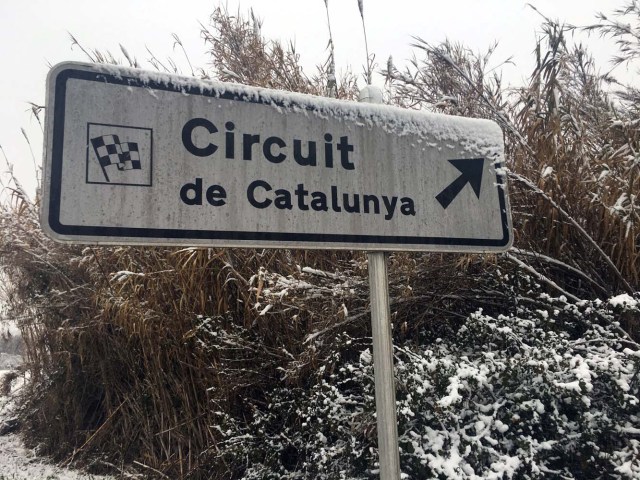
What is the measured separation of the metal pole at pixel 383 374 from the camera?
1.32 metres

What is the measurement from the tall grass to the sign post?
1.33 m

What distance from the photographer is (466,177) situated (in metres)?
1.57

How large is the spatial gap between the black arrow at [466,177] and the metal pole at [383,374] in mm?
299

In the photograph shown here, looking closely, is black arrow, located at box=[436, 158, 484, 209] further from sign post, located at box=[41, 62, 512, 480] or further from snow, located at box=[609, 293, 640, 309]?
snow, located at box=[609, 293, 640, 309]

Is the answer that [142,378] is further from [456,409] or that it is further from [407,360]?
[456,409]

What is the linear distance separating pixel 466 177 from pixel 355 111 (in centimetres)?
41

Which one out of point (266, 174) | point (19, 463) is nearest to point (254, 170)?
point (266, 174)

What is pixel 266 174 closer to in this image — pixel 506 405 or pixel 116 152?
pixel 116 152

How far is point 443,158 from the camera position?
1556 millimetres

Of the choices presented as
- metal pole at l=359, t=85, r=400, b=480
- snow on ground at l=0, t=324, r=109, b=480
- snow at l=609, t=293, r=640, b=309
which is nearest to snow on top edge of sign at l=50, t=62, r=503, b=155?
metal pole at l=359, t=85, r=400, b=480

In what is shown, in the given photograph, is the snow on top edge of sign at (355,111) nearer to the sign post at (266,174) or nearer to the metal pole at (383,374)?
the sign post at (266,174)

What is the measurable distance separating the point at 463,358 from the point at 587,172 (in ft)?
5.00

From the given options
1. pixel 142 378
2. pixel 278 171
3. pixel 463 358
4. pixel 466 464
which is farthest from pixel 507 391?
pixel 142 378

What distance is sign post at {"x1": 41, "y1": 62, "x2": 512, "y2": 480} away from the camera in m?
1.18
